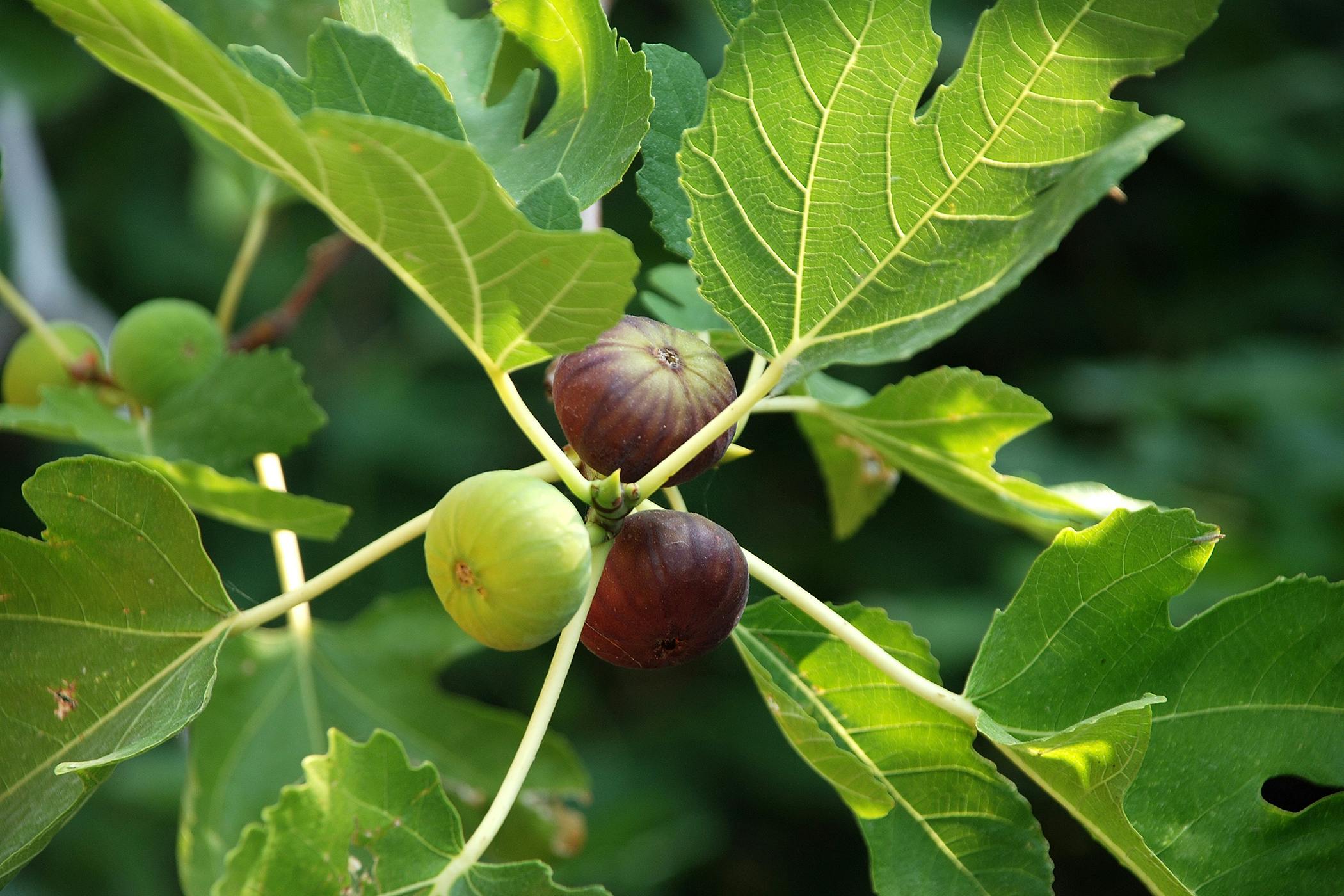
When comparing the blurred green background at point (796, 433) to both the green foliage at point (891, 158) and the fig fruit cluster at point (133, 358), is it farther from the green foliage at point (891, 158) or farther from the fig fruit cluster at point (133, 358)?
the green foliage at point (891, 158)

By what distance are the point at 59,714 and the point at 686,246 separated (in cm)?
87

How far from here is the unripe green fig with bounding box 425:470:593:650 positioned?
1107mm

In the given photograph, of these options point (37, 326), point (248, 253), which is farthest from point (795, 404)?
point (37, 326)

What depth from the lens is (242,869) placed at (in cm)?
115

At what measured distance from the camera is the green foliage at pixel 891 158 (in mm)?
1107

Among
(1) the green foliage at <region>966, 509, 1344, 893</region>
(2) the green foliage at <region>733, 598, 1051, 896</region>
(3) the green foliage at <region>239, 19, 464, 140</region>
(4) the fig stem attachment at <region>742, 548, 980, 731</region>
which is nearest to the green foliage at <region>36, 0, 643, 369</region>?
(3) the green foliage at <region>239, 19, 464, 140</region>

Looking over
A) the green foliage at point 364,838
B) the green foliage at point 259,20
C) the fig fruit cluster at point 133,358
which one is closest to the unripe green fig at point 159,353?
the fig fruit cluster at point 133,358

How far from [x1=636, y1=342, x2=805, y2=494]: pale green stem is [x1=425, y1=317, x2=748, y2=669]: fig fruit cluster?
0.03 m

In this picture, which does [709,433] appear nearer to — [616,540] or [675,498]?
[616,540]

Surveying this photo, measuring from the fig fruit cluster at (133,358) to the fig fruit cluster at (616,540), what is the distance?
102 cm

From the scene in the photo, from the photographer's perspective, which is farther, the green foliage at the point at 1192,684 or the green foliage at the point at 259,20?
the green foliage at the point at 259,20

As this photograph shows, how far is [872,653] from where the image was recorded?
1.32m

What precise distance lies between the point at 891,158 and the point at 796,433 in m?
3.53

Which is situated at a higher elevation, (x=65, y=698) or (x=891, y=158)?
(x=891, y=158)
